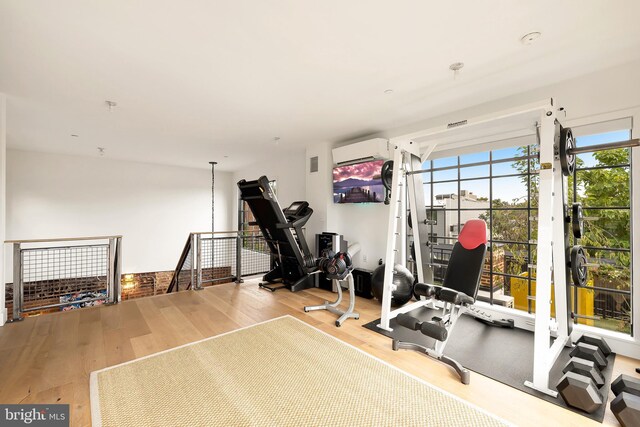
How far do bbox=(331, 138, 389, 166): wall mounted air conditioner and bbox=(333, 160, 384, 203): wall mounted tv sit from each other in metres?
0.08

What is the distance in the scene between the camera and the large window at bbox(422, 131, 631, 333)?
8.63 feet

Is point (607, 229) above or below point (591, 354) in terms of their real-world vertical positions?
above

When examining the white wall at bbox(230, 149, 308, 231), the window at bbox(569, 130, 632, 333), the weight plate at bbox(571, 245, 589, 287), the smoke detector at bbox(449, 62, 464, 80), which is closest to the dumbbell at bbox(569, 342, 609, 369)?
the window at bbox(569, 130, 632, 333)

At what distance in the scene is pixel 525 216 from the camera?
316cm

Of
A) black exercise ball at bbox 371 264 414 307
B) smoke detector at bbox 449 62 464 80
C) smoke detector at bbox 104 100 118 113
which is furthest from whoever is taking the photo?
black exercise ball at bbox 371 264 414 307

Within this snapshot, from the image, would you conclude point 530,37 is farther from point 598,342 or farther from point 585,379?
Result: point 598,342

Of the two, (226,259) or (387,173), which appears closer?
(387,173)

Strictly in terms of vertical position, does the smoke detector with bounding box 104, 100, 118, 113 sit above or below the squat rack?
above

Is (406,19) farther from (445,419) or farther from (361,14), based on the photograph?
(445,419)

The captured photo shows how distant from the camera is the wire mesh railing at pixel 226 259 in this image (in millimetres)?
4902

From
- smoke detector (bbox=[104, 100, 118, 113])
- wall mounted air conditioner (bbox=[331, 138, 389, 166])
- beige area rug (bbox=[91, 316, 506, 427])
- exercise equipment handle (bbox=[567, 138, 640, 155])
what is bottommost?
beige area rug (bbox=[91, 316, 506, 427])

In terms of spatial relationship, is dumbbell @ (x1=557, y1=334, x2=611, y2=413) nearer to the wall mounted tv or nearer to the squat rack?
the squat rack

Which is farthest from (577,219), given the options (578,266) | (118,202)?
(118,202)

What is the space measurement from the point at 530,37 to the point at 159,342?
403 centimetres
